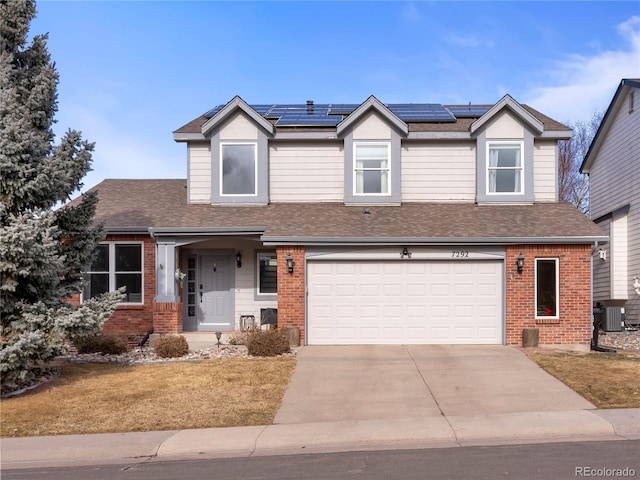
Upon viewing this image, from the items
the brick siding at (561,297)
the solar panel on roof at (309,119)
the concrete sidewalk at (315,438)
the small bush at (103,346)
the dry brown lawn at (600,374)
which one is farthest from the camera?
the solar panel on roof at (309,119)

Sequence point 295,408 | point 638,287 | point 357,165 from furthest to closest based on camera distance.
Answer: point 638,287 → point 357,165 → point 295,408

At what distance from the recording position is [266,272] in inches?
672

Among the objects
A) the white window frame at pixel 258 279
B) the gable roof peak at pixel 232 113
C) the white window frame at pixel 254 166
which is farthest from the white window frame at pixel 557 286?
the gable roof peak at pixel 232 113

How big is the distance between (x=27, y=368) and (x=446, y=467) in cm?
733

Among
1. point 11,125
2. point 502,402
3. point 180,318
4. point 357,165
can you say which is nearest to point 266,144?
point 357,165

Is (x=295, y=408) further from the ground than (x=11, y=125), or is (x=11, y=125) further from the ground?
(x=11, y=125)

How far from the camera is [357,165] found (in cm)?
1708

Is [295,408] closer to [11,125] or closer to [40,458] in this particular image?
[40,458]

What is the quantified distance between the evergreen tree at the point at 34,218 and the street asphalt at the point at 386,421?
247 cm

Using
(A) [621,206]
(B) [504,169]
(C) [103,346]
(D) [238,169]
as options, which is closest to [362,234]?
(D) [238,169]

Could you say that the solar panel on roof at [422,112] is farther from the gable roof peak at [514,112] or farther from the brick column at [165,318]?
the brick column at [165,318]

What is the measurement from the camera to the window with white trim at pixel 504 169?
1694 centimetres

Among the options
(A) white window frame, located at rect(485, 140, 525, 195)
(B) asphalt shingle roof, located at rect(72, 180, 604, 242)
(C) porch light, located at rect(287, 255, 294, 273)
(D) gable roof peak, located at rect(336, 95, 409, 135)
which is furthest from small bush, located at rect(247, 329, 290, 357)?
(A) white window frame, located at rect(485, 140, 525, 195)

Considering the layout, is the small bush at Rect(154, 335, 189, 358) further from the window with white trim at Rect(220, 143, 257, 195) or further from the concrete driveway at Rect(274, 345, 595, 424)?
the window with white trim at Rect(220, 143, 257, 195)
